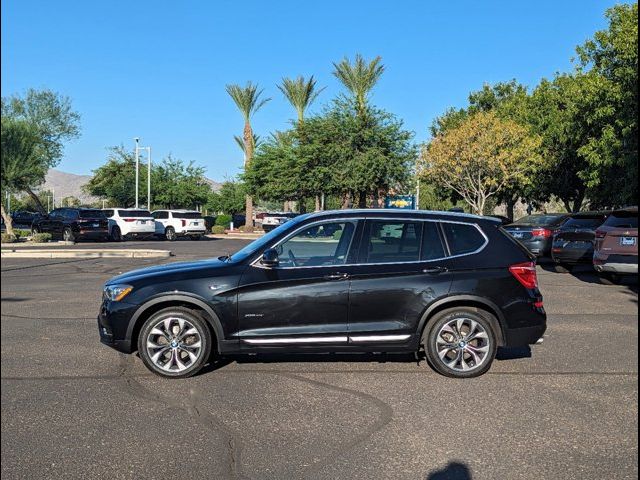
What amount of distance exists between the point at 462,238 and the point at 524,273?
0.70 m

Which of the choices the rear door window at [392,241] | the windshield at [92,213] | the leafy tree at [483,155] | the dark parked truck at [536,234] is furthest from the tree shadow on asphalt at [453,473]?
the leafy tree at [483,155]

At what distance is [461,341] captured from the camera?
224 inches

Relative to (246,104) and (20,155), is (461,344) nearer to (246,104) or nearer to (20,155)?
(20,155)

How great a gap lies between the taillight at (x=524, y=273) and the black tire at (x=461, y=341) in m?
0.48

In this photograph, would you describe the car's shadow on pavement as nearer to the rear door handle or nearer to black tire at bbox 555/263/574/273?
the rear door handle

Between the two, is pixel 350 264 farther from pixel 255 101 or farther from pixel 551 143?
pixel 255 101

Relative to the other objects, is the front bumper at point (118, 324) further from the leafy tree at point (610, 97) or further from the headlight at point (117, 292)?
the leafy tree at point (610, 97)

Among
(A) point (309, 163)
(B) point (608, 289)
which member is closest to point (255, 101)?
(A) point (309, 163)

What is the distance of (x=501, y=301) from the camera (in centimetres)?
568

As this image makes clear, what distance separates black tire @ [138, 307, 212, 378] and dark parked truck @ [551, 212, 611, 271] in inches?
421

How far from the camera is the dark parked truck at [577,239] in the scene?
1372cm

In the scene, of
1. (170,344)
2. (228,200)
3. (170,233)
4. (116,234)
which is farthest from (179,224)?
(228,200)

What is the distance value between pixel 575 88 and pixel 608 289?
16059 millimetres

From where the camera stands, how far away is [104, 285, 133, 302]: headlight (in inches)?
220
